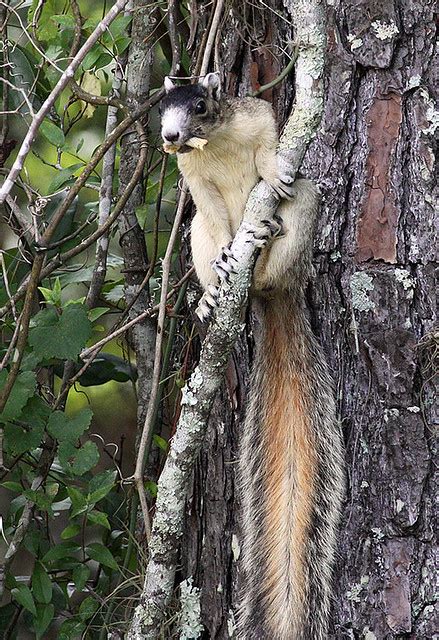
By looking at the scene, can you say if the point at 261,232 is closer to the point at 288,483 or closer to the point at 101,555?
the point at 288,483

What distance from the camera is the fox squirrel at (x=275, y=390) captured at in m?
1.67

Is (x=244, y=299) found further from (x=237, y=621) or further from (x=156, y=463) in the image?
(x=156, y=463)

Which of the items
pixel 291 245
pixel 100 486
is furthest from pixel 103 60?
pixel 100 486

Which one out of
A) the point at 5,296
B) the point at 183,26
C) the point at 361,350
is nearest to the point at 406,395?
the point at 361,350

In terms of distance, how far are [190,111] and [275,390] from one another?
571 mm

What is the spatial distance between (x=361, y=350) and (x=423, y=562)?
411 mm

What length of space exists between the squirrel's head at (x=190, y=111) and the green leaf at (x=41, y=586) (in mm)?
1037

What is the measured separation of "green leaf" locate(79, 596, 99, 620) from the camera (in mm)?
2125

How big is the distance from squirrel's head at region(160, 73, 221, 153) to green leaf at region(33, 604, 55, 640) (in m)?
1.10

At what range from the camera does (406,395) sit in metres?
1.74

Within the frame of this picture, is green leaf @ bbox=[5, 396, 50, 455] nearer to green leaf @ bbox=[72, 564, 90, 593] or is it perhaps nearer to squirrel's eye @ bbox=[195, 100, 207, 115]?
green leaf @ bbox=[72, 564, 90, 593]

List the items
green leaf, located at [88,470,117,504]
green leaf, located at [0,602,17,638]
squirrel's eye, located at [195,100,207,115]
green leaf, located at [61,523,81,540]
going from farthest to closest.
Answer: green leaf, located at [0,602,17,638] < green leaf, located at [61,523,81,540] < green leaf, located at [88,470,117,504] < squirrel's eye, located at [195,100,207,115]

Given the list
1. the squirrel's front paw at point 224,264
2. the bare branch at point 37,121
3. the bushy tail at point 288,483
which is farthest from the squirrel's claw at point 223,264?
the bare branch at point 37,121

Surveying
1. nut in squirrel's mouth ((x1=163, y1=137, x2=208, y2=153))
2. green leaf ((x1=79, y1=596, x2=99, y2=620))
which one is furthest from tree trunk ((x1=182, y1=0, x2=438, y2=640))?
green leaf ((x1=79, y1=596, x2=99, y2=620))
